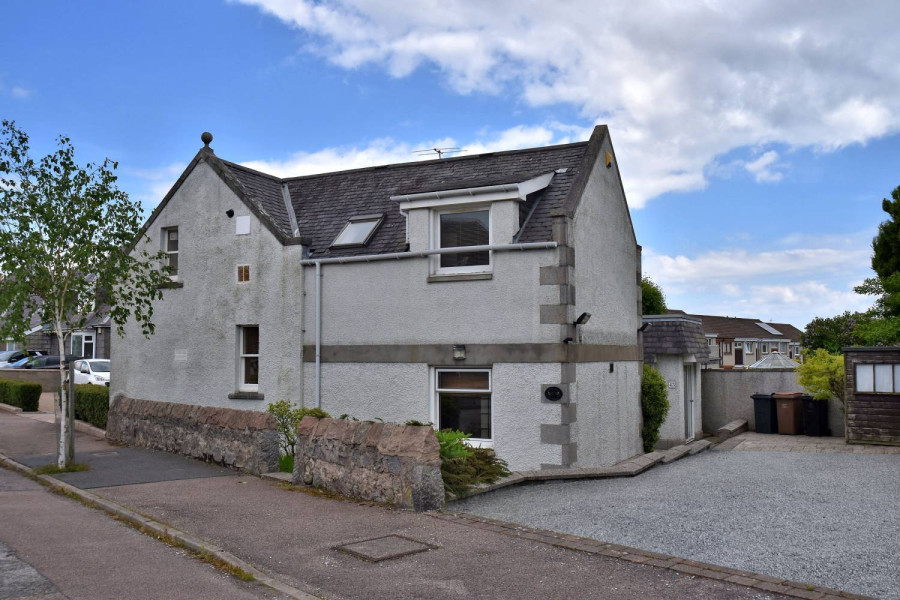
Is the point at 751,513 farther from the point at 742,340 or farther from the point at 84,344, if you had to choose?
the point at 742,340

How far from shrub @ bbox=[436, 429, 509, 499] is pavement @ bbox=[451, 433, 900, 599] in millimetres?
268

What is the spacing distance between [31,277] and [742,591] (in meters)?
12.4

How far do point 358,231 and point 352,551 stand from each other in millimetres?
9761

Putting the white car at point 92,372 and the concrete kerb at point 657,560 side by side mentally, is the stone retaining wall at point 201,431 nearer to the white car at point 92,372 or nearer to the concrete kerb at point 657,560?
the concrete kerb at point 657,560

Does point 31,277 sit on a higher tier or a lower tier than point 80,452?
higher

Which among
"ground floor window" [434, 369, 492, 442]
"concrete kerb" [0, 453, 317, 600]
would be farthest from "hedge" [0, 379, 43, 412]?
"ground floor window" [434, 369, 492, 442]

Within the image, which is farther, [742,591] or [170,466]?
[170,466]

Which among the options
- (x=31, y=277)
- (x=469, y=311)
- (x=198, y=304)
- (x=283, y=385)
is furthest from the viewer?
(x=198, y=304)

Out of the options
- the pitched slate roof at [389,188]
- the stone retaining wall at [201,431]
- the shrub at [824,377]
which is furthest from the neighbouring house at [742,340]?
the stone retaining wall at [201,431]

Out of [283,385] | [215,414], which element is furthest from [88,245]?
[283,385]

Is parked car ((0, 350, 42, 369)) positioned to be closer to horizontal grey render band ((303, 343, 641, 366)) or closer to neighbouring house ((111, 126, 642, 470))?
neighbouring house ((111, 126, 642, 470))

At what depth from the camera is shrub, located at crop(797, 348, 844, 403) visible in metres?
20.0

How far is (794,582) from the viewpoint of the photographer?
701 cm

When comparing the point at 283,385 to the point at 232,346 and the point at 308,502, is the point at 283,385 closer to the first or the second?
the point at 232,346
